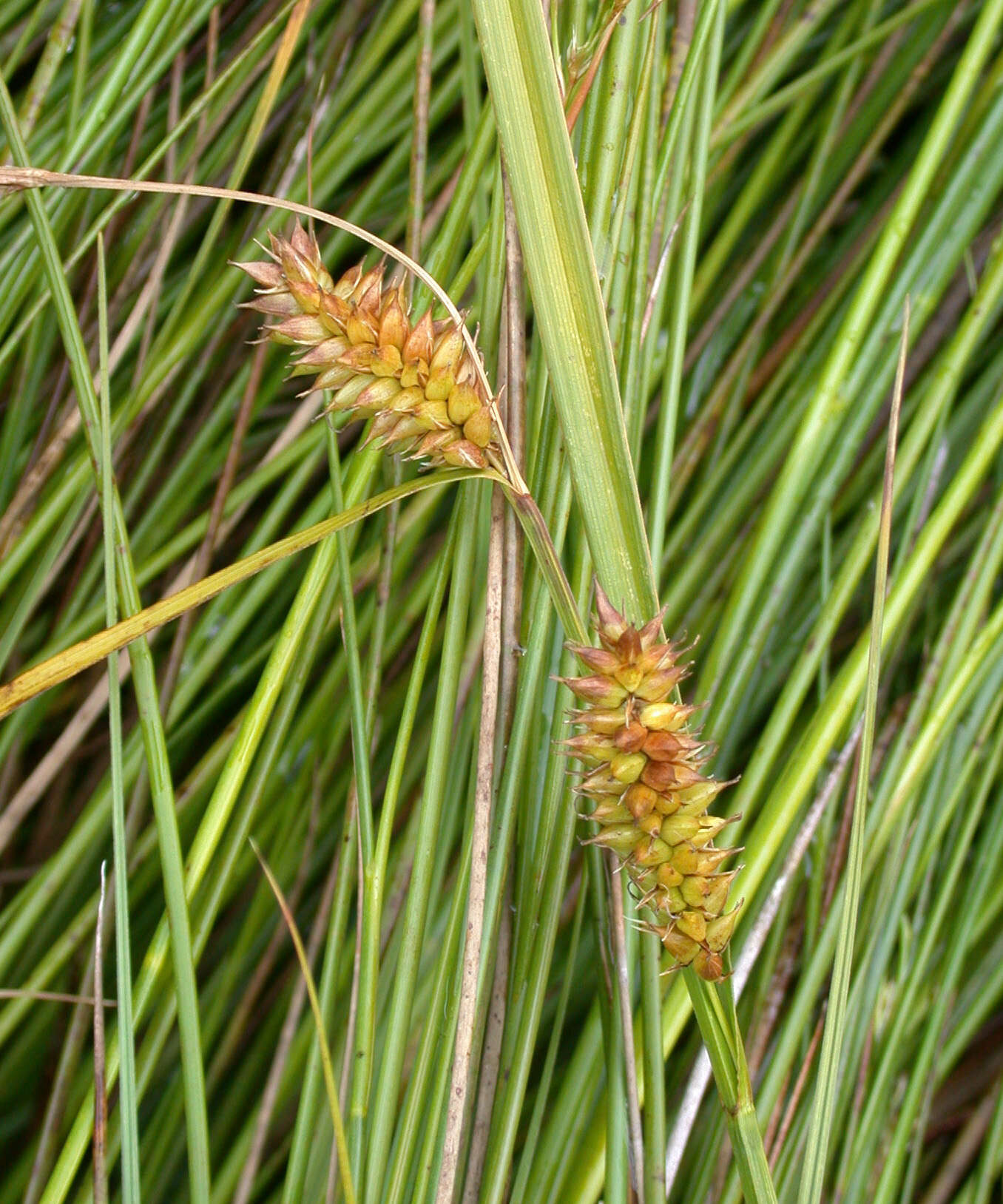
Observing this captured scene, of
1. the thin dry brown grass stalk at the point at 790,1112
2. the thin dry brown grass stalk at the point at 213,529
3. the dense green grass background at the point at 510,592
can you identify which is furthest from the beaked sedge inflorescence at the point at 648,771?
the thin dry brown grass stalk at the point at 213,529

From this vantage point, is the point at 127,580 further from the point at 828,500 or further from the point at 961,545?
the point at 961,545

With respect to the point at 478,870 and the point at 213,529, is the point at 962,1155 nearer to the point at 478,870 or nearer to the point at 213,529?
the point at 478,870

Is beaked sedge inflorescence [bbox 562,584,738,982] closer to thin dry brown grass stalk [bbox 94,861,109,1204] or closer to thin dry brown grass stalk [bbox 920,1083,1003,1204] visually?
thin dry brown grass stalk [bbox 94,861,109,1204]

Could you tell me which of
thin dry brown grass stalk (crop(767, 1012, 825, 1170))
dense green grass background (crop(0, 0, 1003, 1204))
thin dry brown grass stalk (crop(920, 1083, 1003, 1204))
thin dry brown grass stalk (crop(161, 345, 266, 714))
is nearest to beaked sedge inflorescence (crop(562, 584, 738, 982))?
dense green grass background (crop(0, 0, 1003, 1204))

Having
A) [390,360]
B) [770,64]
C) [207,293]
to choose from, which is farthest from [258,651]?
[770,64]

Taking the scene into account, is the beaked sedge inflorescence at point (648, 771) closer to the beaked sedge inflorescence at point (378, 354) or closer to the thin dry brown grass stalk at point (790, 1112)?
the beaked sedge inflorescence at point (378, 354)

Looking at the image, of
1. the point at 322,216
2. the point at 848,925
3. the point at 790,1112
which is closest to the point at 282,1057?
the point at 790,1112

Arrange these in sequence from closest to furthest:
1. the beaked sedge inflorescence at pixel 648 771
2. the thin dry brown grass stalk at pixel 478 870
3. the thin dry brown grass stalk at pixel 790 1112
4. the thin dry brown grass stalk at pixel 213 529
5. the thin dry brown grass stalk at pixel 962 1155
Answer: the beaked sedge inflorescence at pixel 648 771 → the thin dry brown grass stalk at pixel 478 870 → the thin dry brown grass stalk at pixel 790 1112 → the thin dry brown grass stalk at pixel 213 529 → the thin dry brown grass stalk at pixel 962 1155
